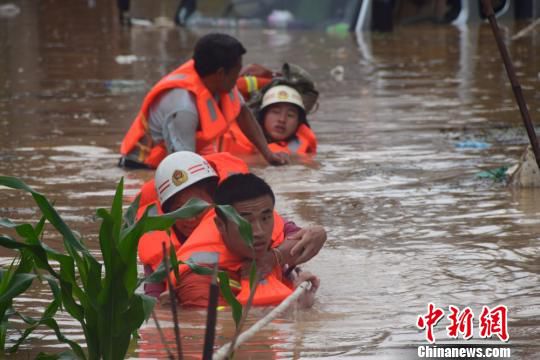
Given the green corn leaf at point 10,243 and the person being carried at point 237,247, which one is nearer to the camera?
the green corn leaf at point 10,243

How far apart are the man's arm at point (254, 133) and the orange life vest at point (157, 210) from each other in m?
2.74

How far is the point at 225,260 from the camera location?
5.84 m

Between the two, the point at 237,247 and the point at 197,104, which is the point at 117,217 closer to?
the point at 237,247

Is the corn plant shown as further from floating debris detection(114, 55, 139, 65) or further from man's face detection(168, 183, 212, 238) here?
floating debris detection(114, 55, 139, 65)

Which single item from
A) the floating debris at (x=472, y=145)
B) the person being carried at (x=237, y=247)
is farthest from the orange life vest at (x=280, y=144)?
the person being carried at (x=237, y=247)

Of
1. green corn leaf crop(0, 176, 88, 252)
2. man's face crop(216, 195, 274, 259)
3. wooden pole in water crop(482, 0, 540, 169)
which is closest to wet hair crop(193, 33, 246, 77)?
man's face crop(216, 195, 274, 259)

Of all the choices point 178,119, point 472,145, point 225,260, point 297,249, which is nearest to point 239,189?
point 225,260

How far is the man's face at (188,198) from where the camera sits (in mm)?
6195

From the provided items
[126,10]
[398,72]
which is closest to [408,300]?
[398,72]

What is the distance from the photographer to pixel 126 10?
24.7m

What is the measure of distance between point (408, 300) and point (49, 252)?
196 cm

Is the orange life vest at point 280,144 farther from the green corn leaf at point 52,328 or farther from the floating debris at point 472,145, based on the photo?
the green corn leaf at point 52,328

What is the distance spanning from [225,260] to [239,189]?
0.33 m

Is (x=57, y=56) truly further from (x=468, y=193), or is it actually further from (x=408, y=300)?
(x=408, y=300)
